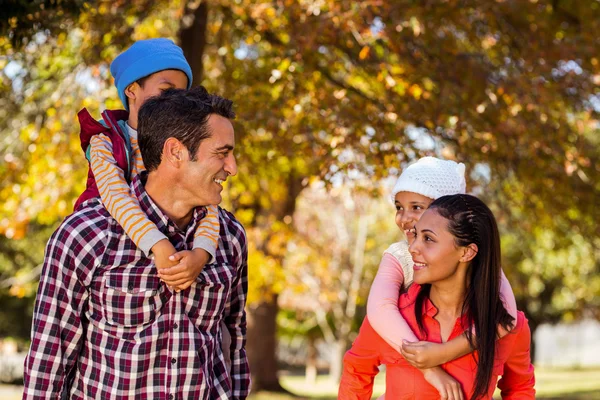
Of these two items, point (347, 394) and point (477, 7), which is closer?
point (347, 394)

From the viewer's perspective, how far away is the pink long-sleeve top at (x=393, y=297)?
2.97m

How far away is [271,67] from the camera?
9172 mm

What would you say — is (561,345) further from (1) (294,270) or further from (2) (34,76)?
(2) (34,76)

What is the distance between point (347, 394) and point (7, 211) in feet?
27.5

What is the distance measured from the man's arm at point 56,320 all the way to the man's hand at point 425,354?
43.9 inches

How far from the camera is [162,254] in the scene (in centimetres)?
259

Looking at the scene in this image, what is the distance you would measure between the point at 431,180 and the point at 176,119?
133 centimetres

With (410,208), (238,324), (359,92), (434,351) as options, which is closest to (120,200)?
(238,324)

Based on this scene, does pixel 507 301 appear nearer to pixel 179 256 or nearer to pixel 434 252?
pixel 434 252

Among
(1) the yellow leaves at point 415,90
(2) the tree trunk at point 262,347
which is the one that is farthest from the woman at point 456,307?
(2) the tree trunk at point 262,347

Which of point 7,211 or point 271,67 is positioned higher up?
point 271,67

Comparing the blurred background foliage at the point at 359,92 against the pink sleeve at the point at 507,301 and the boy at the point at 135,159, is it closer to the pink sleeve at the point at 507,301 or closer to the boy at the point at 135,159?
the boy at the point at 135,159

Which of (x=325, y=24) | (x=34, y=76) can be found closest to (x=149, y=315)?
(x=325, y=24)

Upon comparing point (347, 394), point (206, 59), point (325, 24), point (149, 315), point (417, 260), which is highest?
point (206, 59)
